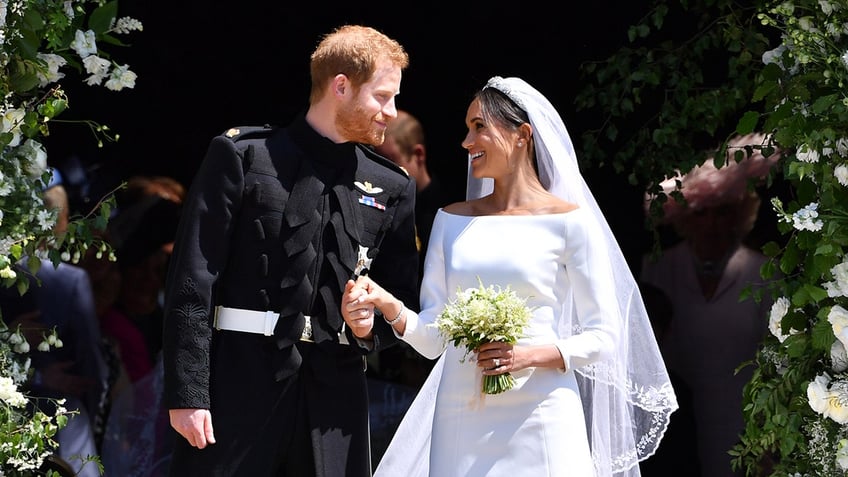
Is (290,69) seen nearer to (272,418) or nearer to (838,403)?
(272,418)

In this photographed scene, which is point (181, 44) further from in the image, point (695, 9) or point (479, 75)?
point (695, 9)

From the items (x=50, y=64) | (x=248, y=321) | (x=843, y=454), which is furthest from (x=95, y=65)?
(x=843, y=454)

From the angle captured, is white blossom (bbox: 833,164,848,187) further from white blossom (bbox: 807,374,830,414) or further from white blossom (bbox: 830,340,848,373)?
white blossom (bbox: 807,374,830,414)

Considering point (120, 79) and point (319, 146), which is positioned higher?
point (120, 79)

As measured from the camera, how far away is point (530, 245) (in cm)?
364

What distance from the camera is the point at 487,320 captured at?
3.39 meters

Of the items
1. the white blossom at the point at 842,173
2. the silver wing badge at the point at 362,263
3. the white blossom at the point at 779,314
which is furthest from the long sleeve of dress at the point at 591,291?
the white blossom at the point at 842,173

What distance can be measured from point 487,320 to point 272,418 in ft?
2.29

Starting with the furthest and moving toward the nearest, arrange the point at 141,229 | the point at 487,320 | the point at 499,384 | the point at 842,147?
the point at 141,229, the point at 842,147, the point at 499,384, the point at 487,320

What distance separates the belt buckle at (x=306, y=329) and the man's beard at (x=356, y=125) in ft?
1.87

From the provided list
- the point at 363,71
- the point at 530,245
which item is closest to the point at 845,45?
the point at 530,245

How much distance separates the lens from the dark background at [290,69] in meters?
5.85

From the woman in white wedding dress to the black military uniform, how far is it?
0.51 feet

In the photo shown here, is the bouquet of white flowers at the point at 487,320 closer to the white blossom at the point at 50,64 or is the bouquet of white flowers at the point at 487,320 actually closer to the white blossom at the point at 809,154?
the white blossom at the point at 809,154
